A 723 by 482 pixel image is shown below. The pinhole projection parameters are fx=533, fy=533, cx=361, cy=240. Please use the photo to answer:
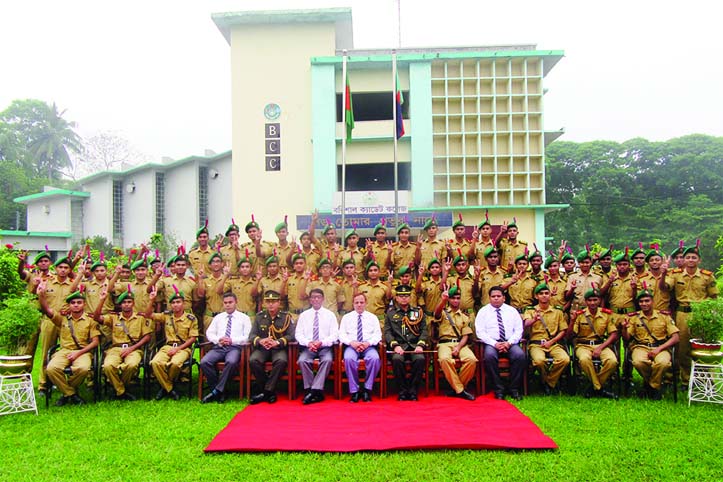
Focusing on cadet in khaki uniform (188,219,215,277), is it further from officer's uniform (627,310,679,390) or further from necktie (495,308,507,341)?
officer's uniform (627,310,679,390)

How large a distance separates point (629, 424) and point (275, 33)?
Result: 16.9m

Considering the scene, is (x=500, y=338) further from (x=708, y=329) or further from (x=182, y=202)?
(x=182, y=202)

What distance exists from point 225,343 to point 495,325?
2.94 metres

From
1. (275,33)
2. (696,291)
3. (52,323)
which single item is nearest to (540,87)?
(275,33)

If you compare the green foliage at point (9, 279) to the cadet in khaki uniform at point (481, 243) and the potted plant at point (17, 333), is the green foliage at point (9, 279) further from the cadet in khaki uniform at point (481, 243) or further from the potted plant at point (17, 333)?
Answer: the cadet in khaki uniform at point (481, 243)

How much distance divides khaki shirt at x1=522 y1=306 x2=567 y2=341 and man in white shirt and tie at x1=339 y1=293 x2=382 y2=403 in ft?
5.61

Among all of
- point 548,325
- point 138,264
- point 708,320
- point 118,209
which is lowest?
point 548,325

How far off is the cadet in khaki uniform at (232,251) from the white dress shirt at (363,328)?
2.00 metres

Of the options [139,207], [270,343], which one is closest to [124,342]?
[270,343]

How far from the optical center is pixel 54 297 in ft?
20.8

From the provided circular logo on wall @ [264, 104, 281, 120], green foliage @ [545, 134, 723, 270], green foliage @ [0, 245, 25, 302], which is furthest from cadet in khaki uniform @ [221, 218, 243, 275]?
green foliage @ [545, 134, 723, 270]

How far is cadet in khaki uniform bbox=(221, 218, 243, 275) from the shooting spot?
7191mm

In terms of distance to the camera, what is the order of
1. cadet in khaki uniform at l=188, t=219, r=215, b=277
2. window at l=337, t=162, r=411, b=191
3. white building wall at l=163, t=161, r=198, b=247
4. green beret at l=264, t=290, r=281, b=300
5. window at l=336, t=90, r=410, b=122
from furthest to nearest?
1. white building wall at l=163, t=161, r=198, b=247
2. window at l=337, t=162, r=411, b=191
3. window at l=336, t=90, r=410, b=122
4. cadet in khaki uniform at l=188, t=219, r=215, b=277
5. green beret at l=264, t=290, r=281, b=300

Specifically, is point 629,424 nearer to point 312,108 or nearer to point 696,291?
point 696,291
